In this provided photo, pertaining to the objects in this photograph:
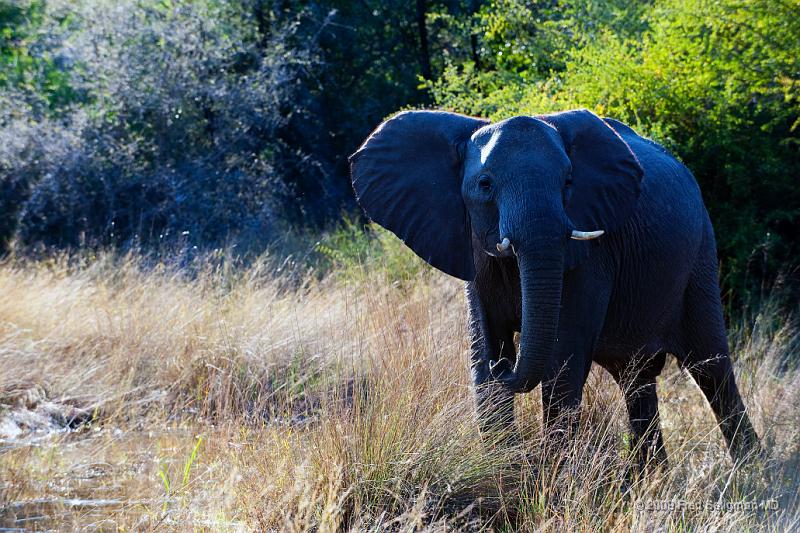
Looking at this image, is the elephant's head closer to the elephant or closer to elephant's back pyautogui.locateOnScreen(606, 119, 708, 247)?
the elephant

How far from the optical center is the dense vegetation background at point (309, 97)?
998cm

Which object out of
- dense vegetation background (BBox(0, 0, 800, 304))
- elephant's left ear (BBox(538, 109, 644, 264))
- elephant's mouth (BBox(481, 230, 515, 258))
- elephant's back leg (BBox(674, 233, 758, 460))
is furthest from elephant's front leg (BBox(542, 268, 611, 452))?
dense vegetation background (BBox(0, 0, 800, 304))

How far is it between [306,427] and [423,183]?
4.32 feet

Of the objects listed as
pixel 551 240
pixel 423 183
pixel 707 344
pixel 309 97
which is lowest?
pixel 707 344

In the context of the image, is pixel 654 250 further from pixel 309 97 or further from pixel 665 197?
pixel 309 97

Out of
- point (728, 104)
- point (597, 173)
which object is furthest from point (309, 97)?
point (597, 173)

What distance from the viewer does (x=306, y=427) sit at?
5.04m

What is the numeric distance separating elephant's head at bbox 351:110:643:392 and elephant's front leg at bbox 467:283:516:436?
0.27 ft

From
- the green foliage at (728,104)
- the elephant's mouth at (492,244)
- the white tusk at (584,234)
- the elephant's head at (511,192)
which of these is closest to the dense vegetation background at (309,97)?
the green foliage at (728,104)

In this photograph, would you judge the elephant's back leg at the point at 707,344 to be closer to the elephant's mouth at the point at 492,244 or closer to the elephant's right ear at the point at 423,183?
the elephant's right ear at the point at 423,183

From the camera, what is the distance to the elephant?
179 inches

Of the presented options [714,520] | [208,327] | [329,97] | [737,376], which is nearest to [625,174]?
[714,520]

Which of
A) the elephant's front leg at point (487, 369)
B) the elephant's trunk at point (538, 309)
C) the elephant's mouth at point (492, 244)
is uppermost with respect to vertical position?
the elephant's mouth at point (492, 244)

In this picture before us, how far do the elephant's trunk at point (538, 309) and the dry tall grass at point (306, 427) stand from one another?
0.45m
